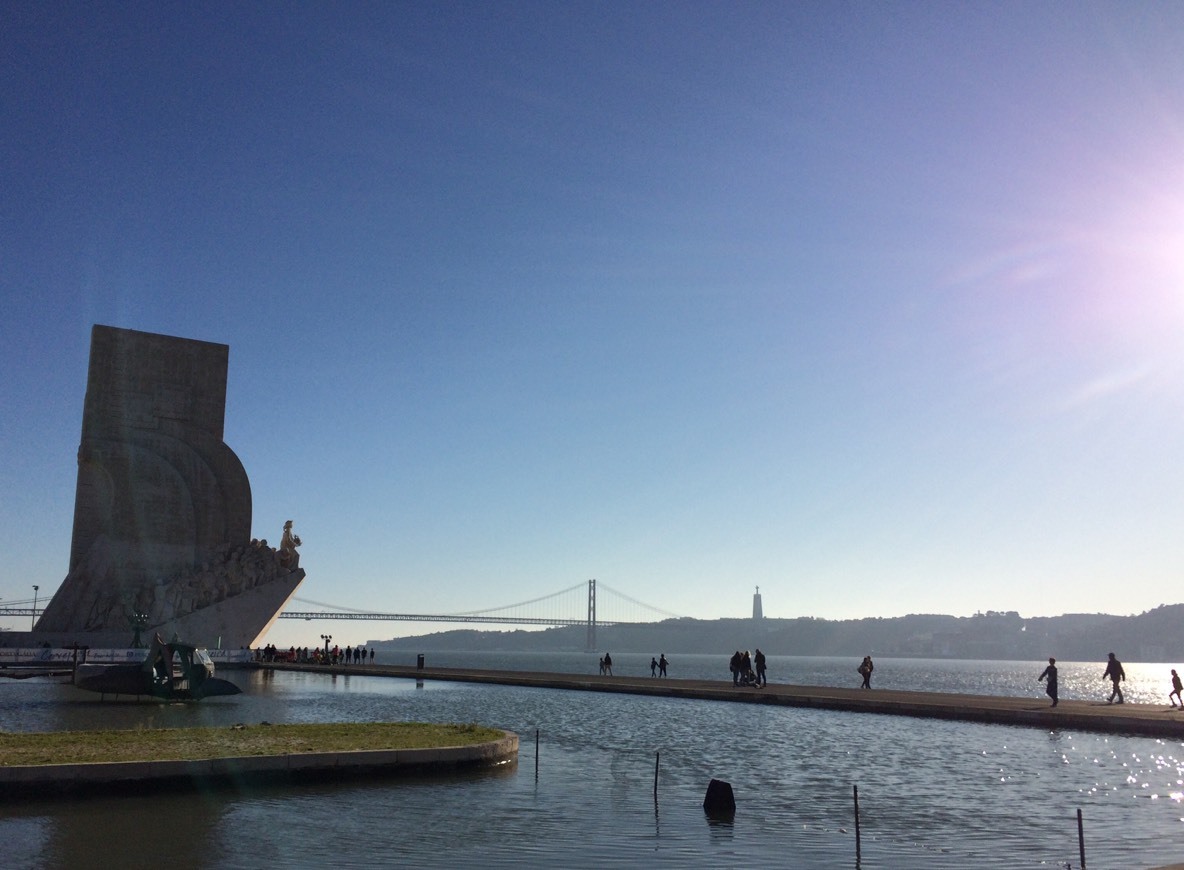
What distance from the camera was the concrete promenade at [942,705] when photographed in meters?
14.5

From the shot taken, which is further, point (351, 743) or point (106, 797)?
point (351, 743)

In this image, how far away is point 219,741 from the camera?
420 inches

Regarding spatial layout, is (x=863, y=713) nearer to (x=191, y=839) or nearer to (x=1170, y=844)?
(x=1170, y=844)

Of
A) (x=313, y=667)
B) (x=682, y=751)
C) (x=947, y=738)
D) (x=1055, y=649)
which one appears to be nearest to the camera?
(x=682, y=751)

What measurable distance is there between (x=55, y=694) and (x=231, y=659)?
1696 cm

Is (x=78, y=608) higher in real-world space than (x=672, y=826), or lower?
higher

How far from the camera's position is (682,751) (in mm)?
12938

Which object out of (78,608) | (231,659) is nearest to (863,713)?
(231,659)

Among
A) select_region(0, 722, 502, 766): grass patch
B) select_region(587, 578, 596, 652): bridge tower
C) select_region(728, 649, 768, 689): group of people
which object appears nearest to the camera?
select_region(0, 722, 502, 766): grass patch

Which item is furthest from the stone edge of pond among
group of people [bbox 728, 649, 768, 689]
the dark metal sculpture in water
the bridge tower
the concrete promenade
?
the bridge tower

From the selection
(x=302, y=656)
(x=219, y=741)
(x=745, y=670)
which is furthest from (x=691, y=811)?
(x=302, y=656)

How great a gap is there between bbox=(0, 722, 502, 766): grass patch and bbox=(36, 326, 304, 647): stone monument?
2960cm

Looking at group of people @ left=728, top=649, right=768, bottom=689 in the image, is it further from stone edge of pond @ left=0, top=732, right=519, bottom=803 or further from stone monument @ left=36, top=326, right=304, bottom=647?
stone monument @ left=36, top=326, right=304, bottom=647

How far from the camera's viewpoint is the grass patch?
926cm
